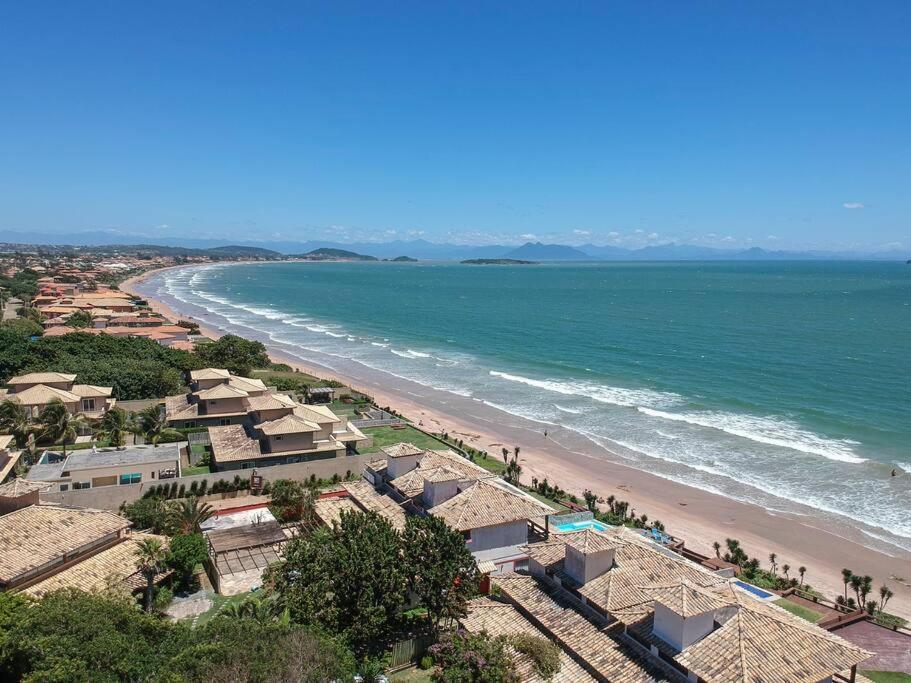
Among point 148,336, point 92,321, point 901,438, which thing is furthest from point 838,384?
point 92,321

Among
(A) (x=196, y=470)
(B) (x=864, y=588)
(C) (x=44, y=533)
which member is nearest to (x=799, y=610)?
(B) (x=864, y=588)

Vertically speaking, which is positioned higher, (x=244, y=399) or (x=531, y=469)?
(x=244, y=399)


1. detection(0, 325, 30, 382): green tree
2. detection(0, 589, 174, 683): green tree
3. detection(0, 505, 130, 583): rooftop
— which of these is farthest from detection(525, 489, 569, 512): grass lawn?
detection(0, 325, 30, 382): green tree

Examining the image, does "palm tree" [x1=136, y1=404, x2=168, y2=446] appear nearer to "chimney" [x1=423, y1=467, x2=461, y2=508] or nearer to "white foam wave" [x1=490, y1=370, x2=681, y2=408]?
"chimney" [x1=423, y1=467, x2=461, y2=508]

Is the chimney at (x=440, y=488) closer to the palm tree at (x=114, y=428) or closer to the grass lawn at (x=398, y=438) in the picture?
the grass lawn at (x=398, y=438)

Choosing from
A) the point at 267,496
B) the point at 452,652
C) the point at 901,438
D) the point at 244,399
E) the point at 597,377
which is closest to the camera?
the point at 452,652

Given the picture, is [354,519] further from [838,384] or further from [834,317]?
[834,317]

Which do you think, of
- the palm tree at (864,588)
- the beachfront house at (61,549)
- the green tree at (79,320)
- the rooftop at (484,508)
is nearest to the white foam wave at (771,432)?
the palm tree at (864,588)

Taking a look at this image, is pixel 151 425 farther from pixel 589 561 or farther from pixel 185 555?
pixel 589 561

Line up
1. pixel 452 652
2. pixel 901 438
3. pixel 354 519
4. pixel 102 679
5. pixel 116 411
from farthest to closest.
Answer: pixel 901 438
pixel 116 411
pixel 354 519
pixel 452 652
pixel 102 679
